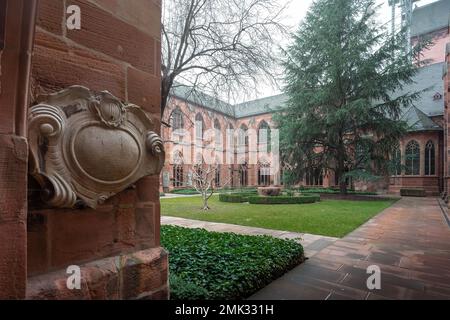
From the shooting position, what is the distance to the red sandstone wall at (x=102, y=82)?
1.42 meters

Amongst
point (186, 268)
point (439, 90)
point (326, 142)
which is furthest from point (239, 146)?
point (186, 268)

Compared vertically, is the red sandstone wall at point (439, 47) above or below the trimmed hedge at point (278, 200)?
above

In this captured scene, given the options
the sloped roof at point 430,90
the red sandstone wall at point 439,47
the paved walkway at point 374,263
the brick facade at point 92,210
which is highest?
the red sandstone wall at point 439,47

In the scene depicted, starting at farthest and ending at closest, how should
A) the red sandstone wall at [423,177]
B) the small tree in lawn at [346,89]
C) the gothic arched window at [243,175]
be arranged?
the gothic arched window at [243,175]
the red sandstone wall at [423,177]
the small tree in lawn at [346,89]

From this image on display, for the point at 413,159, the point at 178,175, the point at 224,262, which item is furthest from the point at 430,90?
the point at 224,262

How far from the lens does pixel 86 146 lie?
1.48 metres

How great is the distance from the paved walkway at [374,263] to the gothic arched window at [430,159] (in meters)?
19.9

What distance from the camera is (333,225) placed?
723cm

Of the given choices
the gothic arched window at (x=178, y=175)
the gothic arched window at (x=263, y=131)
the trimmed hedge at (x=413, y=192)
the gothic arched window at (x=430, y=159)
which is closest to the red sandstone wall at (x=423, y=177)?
the gothic arched window at (x=430, y=159)

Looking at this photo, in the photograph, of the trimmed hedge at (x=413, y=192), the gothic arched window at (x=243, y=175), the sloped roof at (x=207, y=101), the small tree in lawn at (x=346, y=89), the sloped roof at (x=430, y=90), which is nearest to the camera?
the sloped roof at (x=207, y=101)

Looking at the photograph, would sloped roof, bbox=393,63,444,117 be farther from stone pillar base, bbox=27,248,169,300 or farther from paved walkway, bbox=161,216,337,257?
stone pillar base, bbox=27,248,169,300

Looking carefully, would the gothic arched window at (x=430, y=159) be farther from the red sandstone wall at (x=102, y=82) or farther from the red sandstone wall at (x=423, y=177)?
the red sandstone wall at (x=102, y=82)

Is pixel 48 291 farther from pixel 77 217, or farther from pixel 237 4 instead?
pixel 237 4

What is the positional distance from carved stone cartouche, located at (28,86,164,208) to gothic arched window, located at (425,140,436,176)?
26627 millimetres
